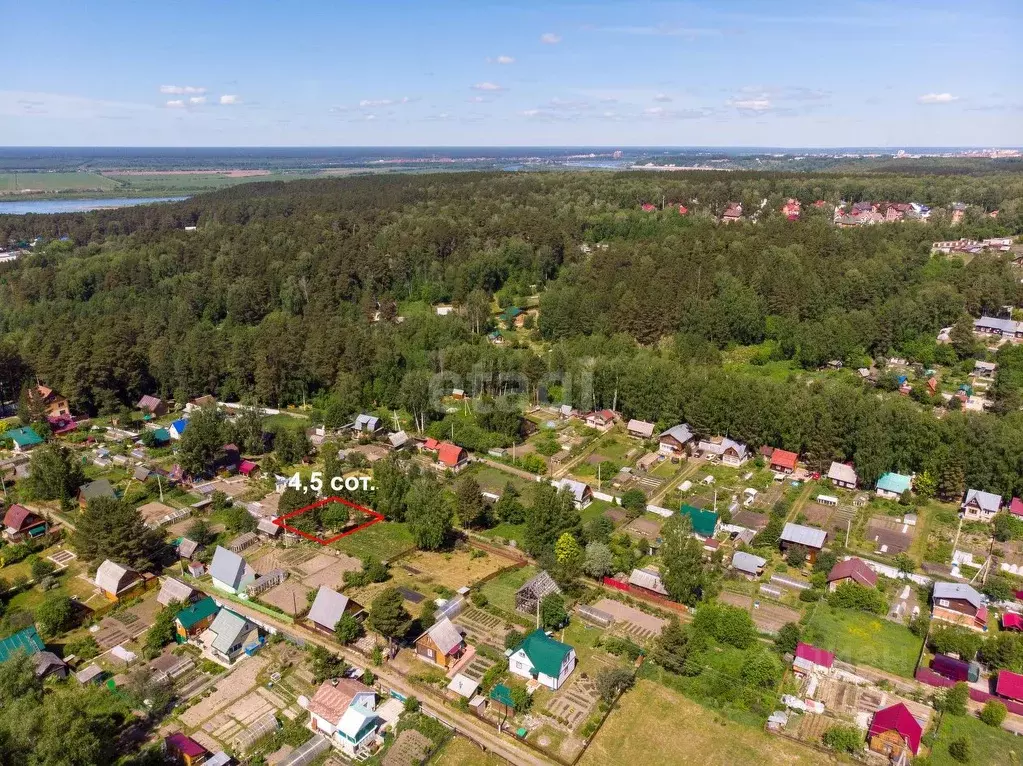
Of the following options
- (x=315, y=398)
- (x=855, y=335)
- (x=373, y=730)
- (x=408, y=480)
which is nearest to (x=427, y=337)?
(x=315, y=398)

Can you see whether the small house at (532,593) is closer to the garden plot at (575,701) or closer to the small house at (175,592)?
the garden plot at (575,701)

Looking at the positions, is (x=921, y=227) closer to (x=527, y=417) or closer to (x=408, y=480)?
(x=527, y=417)

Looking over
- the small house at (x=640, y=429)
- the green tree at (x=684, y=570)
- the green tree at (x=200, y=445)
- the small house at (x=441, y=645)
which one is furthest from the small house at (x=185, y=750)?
the small house at (x=640, y=429)

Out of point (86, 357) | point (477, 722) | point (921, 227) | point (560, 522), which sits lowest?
point (477, 722)

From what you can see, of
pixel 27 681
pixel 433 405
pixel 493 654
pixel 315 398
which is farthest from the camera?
pixel 315 398

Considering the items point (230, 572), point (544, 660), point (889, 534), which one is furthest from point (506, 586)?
point (889, 534)

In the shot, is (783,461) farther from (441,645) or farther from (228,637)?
(228,637)

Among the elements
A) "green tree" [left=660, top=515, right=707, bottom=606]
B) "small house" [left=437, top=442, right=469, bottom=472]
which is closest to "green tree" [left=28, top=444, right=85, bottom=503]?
"small house" [left=437, top=442, right=469, bottom=472]
